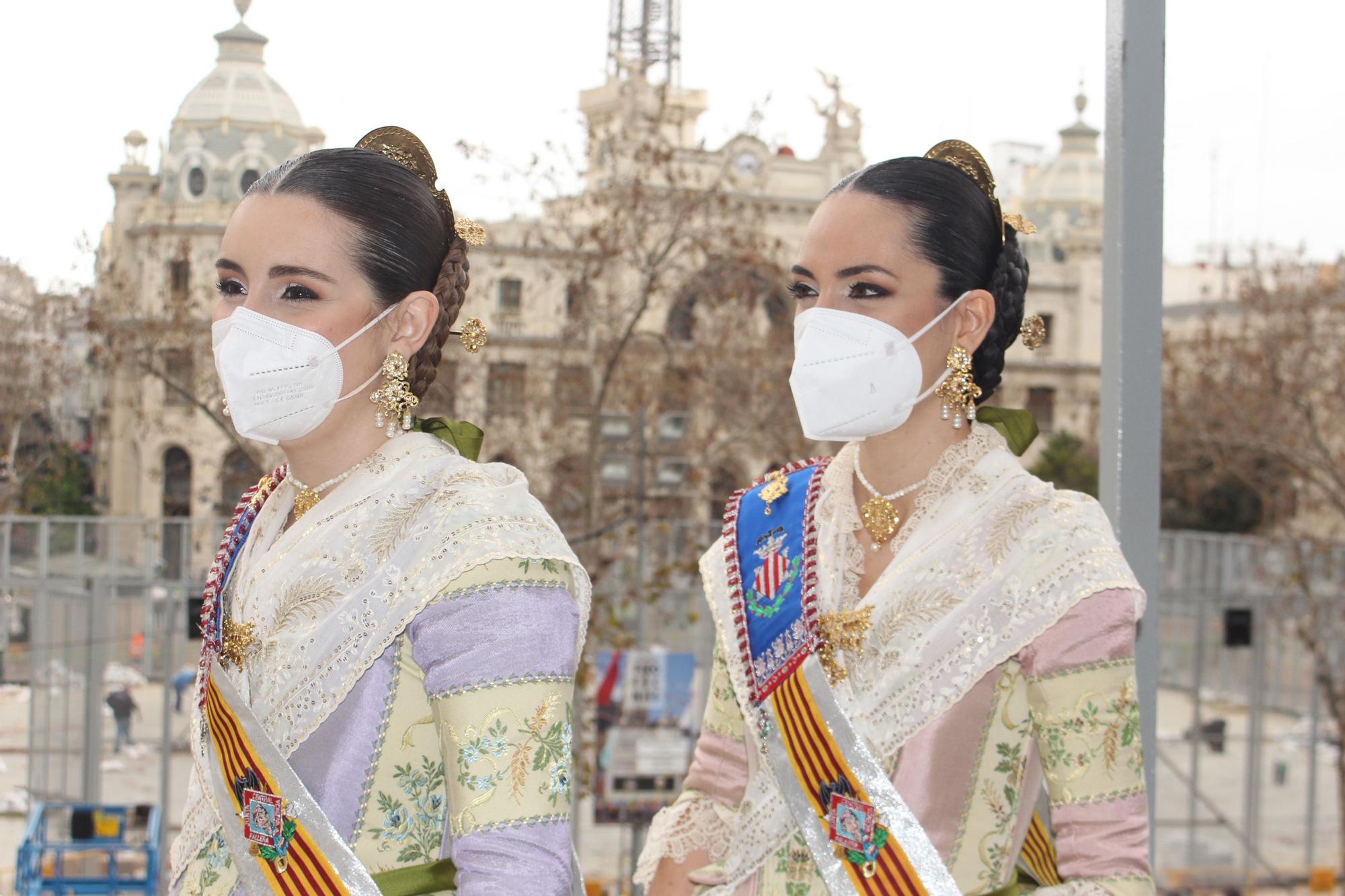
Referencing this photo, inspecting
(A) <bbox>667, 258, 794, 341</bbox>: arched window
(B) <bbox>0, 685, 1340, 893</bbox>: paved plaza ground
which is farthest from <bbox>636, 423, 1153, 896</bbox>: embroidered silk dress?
(B) <bbox>0, 685, 1340, 893</bbox>: paved plaza ground

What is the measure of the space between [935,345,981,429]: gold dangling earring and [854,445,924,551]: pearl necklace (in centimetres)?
11

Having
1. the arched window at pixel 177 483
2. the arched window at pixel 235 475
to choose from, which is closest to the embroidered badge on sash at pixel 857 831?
the arched window at pixel 235 475

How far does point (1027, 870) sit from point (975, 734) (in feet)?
0.80

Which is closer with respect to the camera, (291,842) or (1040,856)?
(291,842)

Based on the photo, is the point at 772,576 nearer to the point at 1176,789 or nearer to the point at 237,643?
the point at 237,643

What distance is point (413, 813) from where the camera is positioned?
72.1 inches

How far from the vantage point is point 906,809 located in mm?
2049

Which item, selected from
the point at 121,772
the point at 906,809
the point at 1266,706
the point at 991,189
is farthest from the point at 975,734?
the point at 1266,706

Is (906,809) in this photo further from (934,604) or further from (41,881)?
(41,881)

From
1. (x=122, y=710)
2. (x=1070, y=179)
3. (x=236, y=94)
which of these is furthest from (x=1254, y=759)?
(x=1070, y=179)

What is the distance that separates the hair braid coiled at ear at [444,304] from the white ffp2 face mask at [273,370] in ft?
0.38

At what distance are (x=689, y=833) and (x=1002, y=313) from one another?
90 centimetres

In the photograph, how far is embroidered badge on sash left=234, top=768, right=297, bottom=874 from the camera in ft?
6.00

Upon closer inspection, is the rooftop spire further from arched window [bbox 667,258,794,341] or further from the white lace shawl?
the white lace shawl
